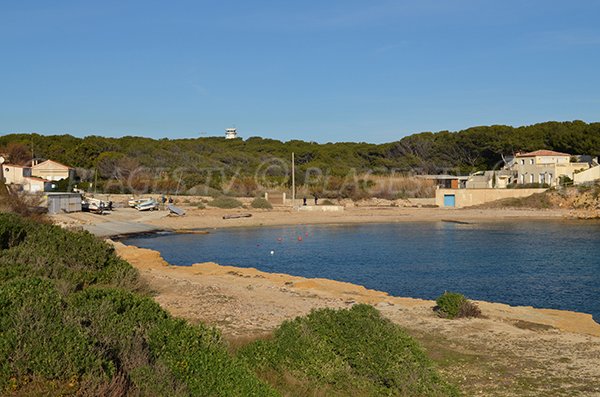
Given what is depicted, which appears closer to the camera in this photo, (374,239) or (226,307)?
(226,307)

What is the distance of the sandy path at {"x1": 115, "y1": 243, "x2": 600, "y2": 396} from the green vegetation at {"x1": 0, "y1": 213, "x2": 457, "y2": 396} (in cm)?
191

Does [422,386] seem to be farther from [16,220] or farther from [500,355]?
[16,220]

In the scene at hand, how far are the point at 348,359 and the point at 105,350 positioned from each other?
3498 millimetres

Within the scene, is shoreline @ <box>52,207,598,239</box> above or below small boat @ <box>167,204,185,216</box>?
below

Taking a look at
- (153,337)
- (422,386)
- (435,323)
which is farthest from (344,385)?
(435,323)

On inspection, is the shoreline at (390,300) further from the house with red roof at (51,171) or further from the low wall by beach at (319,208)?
the house with red roof at (51,171)

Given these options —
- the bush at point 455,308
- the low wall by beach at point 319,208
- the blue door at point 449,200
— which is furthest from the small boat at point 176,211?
the bush at point 455,308

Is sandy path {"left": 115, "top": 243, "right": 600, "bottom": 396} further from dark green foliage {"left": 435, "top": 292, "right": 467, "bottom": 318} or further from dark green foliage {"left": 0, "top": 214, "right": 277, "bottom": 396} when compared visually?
dark green foliage {"left": 0, "top": 214, "right": 277, "bottom": 396}

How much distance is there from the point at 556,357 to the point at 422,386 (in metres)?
4.69

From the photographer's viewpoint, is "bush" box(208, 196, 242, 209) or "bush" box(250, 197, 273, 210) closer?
"bush" box(208, 196, 242, 209)

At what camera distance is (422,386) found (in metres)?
8.38

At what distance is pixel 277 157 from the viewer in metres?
100

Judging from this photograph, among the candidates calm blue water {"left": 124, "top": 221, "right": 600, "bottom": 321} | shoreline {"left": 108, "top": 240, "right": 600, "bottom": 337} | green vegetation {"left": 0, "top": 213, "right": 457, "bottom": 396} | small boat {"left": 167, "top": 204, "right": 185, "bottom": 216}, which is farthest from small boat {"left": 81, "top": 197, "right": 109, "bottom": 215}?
green vegetation {"left": 0, "top": 213, "right": 457, "bottom": 396}

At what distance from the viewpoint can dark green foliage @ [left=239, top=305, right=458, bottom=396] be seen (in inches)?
323
